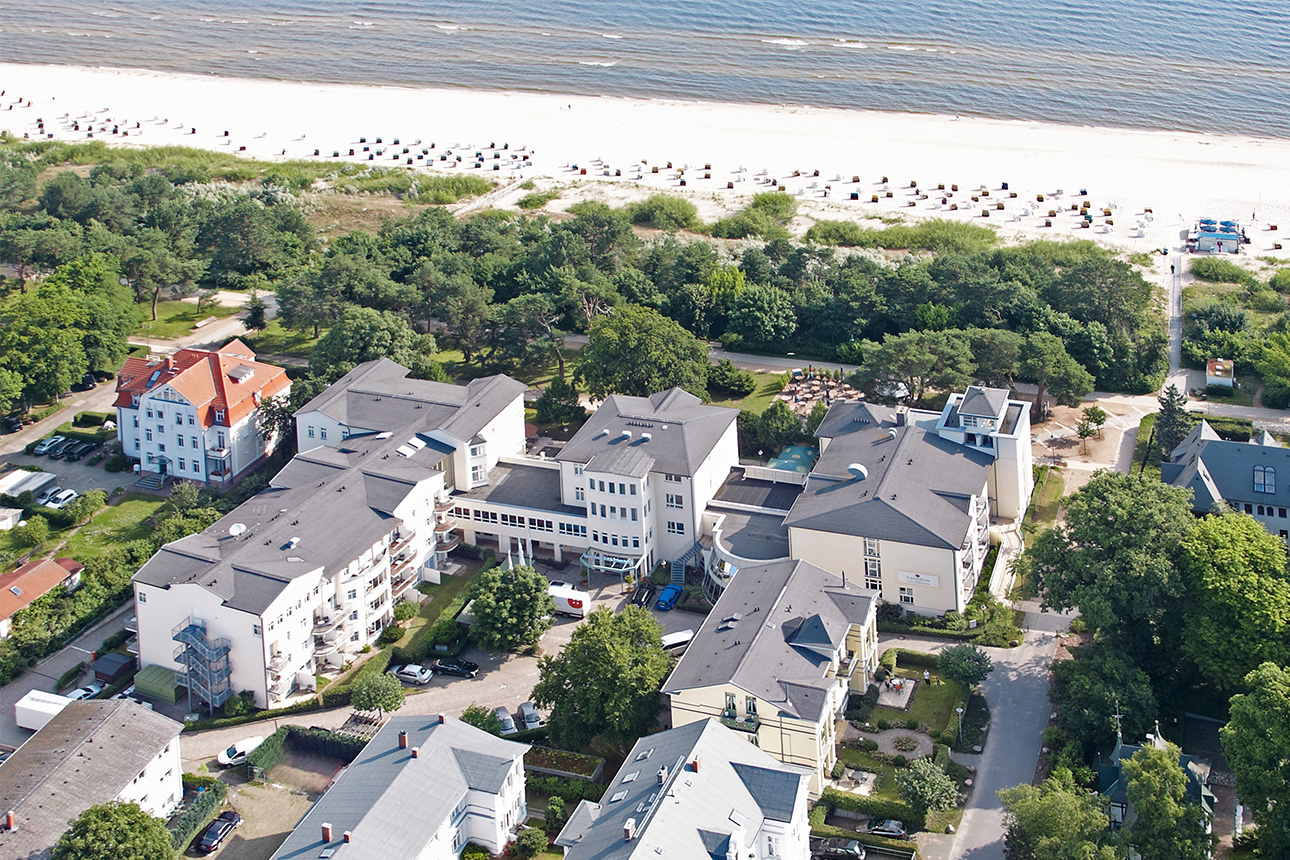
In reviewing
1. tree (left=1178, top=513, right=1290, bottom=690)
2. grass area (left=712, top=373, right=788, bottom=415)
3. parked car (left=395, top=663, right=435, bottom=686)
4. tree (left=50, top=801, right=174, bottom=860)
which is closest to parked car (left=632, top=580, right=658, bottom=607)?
parked car (left=395, top=663, right=435, bottom=686)

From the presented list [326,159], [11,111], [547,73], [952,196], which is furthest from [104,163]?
[952,196]

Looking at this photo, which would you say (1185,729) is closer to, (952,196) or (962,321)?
(962,321)

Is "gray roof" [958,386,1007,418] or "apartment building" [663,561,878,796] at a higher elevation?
"gray roof" [958,386,1007,418]

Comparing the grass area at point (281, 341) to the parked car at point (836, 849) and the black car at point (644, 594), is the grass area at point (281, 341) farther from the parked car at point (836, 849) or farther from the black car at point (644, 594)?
the parked car at point (836, 849)

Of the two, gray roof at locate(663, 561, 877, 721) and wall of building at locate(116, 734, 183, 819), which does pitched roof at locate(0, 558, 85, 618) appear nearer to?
wall of building at locate(116, 734, 183, 819)

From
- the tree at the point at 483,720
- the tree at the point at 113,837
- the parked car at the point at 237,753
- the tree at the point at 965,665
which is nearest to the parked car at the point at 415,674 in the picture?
the tree at the point at 483,720
